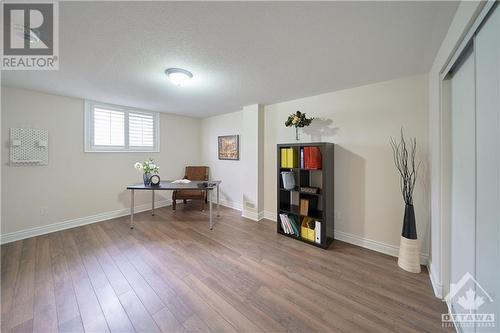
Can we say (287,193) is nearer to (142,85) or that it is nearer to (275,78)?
(275,78)

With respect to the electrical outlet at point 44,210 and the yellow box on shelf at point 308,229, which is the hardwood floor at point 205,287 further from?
the electrical outlet at point 44,210

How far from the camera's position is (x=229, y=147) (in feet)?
14.4

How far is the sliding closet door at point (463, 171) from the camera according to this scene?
120 centimetres

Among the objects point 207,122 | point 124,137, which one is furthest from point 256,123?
point 124,137

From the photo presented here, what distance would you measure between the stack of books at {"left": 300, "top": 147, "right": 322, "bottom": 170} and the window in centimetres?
341

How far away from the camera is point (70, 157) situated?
3.18 meters

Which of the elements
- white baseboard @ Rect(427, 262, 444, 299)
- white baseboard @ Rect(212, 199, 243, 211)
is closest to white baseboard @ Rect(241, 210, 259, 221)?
white baseboard @ Rect(212, 199, 243, 211)

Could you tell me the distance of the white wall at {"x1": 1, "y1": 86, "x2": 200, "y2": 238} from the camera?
2676 millimetres

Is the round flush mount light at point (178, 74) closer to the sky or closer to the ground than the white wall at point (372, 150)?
closer to the sky

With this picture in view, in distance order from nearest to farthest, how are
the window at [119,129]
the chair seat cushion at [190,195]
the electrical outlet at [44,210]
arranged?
the electrical outlet at [44,210] < the window at [119,129] < the chair seat cushion at [190,195]

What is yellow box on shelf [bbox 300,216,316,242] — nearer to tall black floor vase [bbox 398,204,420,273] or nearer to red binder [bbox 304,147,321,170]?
red binder [bbox 304,147,321,170]

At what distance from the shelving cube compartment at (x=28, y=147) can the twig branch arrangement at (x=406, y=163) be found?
5168mm

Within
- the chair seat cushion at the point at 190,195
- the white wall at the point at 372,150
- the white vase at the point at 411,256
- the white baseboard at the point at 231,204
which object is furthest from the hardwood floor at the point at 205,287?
the white baseboard at the point at 231,204

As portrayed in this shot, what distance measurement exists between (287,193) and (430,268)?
187 cm
